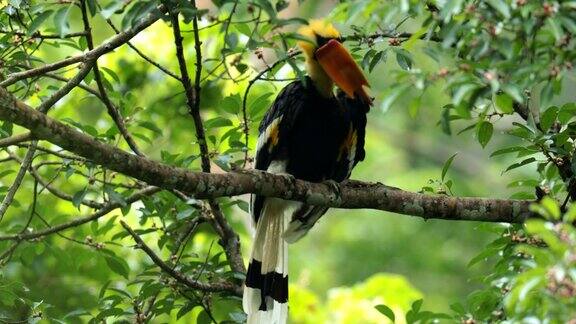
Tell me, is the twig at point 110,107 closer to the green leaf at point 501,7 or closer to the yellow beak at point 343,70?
the yellow beak at point 343,70

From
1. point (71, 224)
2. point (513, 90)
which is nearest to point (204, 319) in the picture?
point (71, 224)

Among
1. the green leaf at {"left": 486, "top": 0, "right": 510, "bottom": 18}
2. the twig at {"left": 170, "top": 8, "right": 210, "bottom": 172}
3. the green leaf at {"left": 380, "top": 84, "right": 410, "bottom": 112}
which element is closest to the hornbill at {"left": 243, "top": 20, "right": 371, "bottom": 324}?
the twig at {"left": 170, "top": 8, "right": 210, "bottom": 172}

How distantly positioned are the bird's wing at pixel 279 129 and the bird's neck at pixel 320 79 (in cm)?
6

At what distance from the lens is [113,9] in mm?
2611

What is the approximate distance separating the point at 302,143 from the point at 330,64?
47cm

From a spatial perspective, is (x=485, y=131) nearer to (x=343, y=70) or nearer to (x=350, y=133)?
(x=343, y=70)

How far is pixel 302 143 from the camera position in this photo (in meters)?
4.07

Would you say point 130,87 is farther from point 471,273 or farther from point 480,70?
point 471,273

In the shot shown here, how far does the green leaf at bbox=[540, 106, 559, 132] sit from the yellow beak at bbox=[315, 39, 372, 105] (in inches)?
26.4

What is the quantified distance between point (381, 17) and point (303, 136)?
160 centimetres

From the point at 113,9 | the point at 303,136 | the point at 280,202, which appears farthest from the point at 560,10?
the point at 280,202

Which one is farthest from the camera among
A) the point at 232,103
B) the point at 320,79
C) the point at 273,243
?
the point at 273,243

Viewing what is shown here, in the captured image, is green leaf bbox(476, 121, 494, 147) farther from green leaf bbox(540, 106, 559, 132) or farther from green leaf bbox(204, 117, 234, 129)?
green leaf bbox(204, 117, 234, 129)

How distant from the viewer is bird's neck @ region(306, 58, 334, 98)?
4.02m
